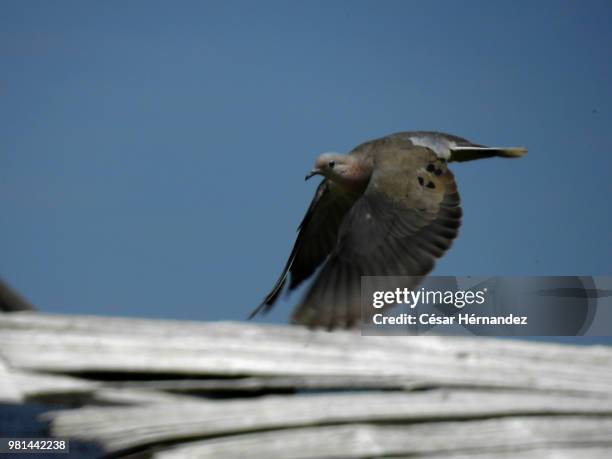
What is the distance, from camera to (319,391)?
177 cm

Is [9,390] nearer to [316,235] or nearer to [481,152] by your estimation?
[316,235]

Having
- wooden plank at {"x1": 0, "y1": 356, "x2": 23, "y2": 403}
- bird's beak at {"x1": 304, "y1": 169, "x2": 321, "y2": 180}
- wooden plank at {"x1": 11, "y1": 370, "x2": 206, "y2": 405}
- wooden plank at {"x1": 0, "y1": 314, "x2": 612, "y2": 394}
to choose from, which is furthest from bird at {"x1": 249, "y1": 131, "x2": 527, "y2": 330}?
wooden plank at {"x1": 0, "y1": 356, "x2": 23, "y2": 403}

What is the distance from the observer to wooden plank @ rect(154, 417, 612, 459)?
5.44ft

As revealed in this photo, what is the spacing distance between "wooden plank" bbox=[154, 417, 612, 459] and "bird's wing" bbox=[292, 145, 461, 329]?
1.99 meters

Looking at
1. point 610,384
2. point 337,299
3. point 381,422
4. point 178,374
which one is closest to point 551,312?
point 337,299

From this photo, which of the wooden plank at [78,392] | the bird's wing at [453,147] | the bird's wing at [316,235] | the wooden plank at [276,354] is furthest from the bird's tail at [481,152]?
the wooden plank at [78,392]

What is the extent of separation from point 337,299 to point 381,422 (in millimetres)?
1444

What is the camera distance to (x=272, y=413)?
1685 millimetres

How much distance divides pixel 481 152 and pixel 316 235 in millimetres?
1433

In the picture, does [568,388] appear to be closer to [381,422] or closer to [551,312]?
[381,422]

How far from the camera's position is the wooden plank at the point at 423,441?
5.44 feet

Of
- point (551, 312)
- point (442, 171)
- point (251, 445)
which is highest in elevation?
point (442, 171)

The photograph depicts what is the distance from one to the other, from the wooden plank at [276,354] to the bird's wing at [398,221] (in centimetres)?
190

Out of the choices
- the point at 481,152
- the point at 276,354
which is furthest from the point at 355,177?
the point at 276,354
